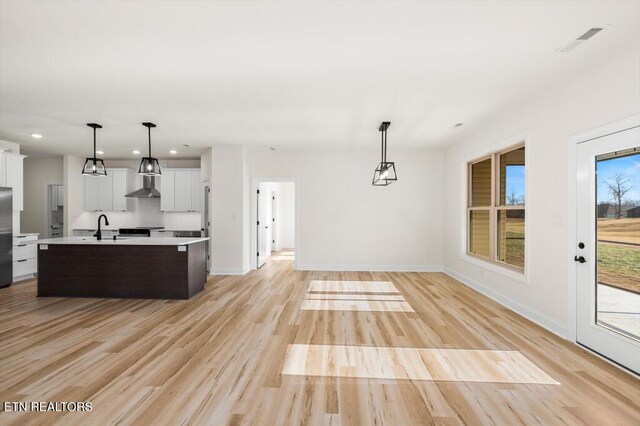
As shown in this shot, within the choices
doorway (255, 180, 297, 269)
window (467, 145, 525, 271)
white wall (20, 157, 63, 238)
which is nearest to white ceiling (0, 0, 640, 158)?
window (467, 145, 525, 271)

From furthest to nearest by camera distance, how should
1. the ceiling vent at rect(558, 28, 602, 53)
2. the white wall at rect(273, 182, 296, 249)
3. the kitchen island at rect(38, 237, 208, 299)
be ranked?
the white wall at rect(273, 182, 296, 249) < the kitchen island at rect(38, 237, 208, 299) < the ceiling vent at rect(558, 28, 602, 53)

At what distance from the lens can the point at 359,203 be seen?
23.3 feet

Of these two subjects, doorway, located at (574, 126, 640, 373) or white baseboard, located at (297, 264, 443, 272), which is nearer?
doorway, located at (574, 126, 640, 373)

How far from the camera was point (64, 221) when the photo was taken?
7.73 m

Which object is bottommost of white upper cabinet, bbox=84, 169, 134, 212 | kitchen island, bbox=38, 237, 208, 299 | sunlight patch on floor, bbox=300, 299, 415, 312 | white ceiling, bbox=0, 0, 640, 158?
sunlight patch on floor, bbox=300, 299, 415, 312

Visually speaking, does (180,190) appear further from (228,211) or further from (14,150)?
(14,150)

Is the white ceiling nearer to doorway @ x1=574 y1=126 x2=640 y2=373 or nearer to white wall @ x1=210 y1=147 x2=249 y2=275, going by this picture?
doorway @ x1=574 y1=126 x2=640 y2=373

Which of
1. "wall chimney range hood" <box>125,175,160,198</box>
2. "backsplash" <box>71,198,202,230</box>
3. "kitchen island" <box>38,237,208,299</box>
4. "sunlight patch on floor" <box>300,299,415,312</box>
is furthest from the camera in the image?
"backsplash" <box>71,198,202,230</box>

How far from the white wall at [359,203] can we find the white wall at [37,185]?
5175mm

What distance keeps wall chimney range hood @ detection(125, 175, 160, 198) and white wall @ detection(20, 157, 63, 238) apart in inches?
78.9

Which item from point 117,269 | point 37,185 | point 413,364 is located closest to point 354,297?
point 413,364

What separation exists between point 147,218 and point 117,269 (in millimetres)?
3678

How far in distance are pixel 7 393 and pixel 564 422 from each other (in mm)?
3772

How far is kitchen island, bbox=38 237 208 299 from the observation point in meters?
4.79
